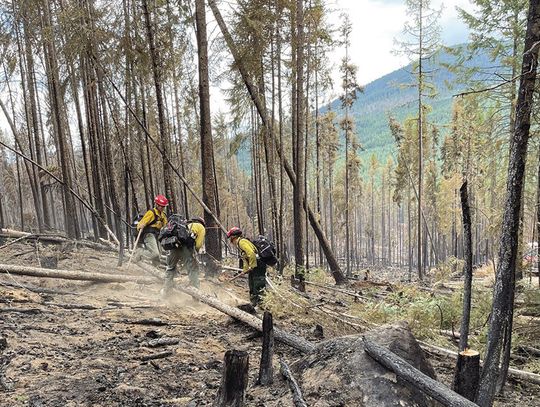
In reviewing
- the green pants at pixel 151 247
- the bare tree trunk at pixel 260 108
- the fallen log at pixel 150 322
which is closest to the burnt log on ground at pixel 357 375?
the fallen log at pixel 150 322

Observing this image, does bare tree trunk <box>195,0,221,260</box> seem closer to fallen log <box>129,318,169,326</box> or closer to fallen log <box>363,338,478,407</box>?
fallen log <box>129,318,169,326</box>

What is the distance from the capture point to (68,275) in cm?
725

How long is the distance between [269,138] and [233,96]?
2426 mm

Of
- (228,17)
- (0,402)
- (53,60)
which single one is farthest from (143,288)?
(53,60)

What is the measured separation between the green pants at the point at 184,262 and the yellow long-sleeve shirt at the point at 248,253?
3.29 feet

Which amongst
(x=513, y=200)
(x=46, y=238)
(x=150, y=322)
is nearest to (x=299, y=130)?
(x=150, y=322)

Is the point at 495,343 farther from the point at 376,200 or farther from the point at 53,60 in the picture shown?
the point at 376,200

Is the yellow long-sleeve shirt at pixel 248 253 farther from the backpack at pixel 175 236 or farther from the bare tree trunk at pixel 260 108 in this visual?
the bare tree trunk at pixel 260 108

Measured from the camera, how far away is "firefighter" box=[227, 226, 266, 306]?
761 centimetres

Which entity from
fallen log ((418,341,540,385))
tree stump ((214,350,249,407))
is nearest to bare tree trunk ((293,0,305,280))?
fallen log ((418,341,540,385))

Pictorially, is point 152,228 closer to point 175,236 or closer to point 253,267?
point 175,236

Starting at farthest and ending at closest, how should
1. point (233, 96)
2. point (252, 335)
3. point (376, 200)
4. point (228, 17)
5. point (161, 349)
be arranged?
point (376, 200) → point (233, 96) → point (228, 17) → point (252, 335) → point (161, 349)

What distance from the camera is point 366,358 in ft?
11.8

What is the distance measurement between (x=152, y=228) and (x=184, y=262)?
2025 mm
